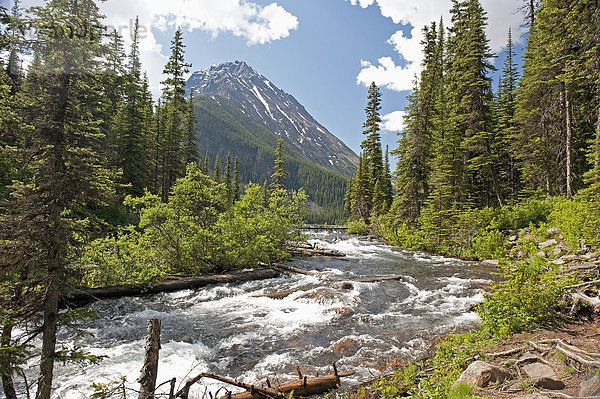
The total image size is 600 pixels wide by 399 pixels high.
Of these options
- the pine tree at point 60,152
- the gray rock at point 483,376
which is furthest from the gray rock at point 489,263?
the pine tree at point 60,152

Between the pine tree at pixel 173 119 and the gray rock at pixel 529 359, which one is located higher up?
the pine tree at pixel 173 119

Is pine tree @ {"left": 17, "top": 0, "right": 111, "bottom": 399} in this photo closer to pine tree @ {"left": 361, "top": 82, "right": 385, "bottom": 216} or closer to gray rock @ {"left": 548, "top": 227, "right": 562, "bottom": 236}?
gray rock @ {"left": 548, "top": 227, "right": 562, "bottom": 236}

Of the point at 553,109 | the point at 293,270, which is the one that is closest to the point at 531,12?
the point at 553,109

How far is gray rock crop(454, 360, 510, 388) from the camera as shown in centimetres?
420

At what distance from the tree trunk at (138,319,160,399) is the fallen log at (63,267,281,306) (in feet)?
24.9

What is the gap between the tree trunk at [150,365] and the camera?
3.64 meters

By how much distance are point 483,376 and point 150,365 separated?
14.7 feet

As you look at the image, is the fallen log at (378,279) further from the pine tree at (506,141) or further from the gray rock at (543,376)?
the pine tree at (506,141)

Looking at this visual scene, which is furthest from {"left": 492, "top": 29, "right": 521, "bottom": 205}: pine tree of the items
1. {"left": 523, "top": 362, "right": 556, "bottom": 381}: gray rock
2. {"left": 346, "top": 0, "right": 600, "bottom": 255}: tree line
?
{"left": 523, "top": 362, "right": 556, "bottom": 381}: gray rock

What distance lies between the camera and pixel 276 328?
888 cm

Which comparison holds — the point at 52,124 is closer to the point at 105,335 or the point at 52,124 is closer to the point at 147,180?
the point at 105,335

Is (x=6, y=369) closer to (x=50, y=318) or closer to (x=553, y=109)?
(x=50, y=318)

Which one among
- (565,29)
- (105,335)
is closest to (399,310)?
(105,335)

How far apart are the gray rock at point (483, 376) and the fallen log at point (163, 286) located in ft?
34.3
